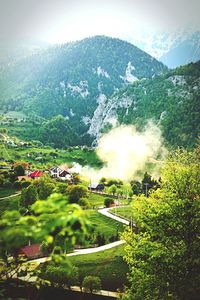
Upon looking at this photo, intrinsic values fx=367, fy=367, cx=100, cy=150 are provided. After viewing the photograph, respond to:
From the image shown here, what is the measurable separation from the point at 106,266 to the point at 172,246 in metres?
32.8

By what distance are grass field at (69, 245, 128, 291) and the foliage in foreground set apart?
24.5 metres

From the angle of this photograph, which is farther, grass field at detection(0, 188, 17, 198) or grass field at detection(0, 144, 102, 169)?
grass field at detection(0, 144, 102, 169)

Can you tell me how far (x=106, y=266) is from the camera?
5472cm

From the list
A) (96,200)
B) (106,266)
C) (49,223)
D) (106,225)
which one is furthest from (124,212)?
(49,223)

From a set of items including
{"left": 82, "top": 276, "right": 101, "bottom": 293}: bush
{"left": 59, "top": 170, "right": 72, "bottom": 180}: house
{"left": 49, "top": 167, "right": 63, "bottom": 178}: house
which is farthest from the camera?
{"left": 49, "top": 167, "right": 63, "bottom": 178}: house

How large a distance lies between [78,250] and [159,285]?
42913 mm

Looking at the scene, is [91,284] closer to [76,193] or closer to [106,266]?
[106,266]

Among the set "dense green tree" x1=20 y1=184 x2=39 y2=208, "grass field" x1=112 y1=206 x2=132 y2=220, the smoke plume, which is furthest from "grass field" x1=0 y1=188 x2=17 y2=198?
the smoke plume

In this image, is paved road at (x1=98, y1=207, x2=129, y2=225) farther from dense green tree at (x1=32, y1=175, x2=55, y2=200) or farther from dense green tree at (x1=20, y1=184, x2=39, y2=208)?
dense green tree at (x1=20, y1=184, x2=39, y2=208)

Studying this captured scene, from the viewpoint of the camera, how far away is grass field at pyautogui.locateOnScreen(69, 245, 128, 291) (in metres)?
49.8

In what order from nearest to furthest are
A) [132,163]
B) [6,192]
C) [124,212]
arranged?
Result: [124,212], [6,192], [132,163]

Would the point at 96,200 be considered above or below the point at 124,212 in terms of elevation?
above

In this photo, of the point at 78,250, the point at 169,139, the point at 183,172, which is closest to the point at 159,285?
the point at 183,172

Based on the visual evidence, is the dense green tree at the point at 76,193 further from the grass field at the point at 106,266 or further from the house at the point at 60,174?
the house at the point at 60,174
